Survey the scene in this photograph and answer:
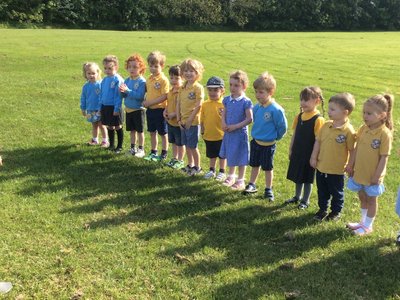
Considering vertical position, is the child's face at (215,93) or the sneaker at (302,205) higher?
the child's face at (215,93)

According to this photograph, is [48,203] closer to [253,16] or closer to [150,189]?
[150,189]

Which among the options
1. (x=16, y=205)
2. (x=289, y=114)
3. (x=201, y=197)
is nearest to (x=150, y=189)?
(x=201, y=197)

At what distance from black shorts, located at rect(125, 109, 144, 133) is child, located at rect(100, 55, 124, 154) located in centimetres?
22

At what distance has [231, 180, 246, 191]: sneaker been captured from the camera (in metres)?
6.39

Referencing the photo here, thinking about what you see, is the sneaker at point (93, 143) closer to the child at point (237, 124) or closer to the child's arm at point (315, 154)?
the child at point (237, 124)

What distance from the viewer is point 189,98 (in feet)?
22.0

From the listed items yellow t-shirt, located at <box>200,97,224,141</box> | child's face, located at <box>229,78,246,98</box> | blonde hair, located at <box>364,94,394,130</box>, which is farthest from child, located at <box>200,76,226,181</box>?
blonde hair, located at <box>364,94,394,130</box>

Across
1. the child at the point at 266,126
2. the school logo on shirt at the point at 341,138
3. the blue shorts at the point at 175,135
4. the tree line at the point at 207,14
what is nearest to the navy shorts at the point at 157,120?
the blue shorts at the point at 175,135

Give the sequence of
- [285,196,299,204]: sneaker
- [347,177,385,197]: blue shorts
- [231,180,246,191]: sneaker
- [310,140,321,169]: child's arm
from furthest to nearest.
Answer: [231,180,246,191]: sneaker < [285,196,299,204]: sneaker < [310,140,321,169]: child's arm < [347,177,385,197]: blue shorts

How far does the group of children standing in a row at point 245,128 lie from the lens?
4.95m

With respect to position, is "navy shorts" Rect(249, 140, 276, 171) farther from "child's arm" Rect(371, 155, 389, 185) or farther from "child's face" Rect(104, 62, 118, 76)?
"child's face" Rect(104, 62, 118, 76)

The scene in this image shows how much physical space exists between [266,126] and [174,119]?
176 cm

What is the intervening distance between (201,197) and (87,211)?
152 cm

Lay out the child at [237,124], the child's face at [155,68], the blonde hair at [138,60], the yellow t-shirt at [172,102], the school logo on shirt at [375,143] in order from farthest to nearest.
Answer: the blonde hair at [138,60] → the child's face at [155,68] → the yellow t-shirt at [172,102] → the child at [237,124] → the school logo on shirt at [375,143]
